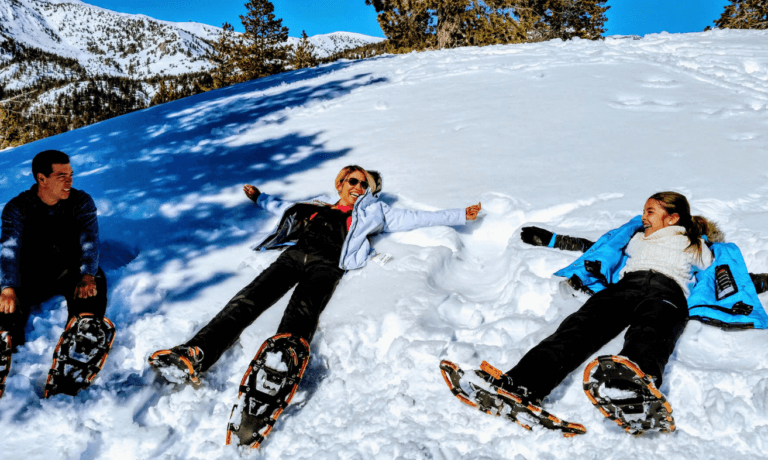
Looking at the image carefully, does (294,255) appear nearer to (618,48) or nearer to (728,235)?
(728,235)

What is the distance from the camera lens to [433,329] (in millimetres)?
2574

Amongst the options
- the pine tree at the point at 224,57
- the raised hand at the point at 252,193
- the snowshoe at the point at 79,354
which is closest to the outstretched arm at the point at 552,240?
the raised hand at the point at 252,193

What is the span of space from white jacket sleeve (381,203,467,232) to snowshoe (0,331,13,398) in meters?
2.59

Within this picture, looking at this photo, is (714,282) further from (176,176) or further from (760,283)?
(176,176)

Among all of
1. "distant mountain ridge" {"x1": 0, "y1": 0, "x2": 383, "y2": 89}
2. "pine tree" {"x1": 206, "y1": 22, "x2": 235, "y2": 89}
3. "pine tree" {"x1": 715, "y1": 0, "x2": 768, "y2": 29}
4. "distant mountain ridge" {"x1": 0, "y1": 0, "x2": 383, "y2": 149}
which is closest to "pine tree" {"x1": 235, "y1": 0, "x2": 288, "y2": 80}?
"pine tree" {"x1": 206, "y1": 22, "x2": 235, "y2": 89}

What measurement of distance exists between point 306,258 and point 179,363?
3.57 feet

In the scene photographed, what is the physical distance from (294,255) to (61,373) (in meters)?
1.46

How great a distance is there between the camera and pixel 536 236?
3338 mm

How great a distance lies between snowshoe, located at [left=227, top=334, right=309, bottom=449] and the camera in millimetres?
1939

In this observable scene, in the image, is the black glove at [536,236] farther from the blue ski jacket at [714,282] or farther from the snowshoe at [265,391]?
the snowshoe at [265,391]

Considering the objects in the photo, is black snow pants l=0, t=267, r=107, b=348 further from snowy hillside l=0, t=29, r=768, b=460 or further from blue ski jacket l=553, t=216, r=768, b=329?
blue ski jacket l=553, t=216, r=768, b=329

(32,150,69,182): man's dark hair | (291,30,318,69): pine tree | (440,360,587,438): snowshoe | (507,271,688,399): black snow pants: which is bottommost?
(440,360,587,438): snowshoe

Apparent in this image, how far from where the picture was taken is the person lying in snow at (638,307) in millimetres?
1808

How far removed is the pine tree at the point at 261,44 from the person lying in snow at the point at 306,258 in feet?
83.3
